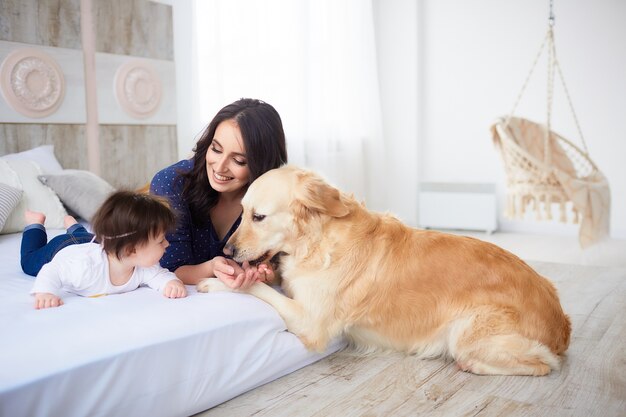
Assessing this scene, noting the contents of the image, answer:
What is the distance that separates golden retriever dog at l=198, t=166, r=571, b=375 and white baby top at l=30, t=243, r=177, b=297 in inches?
11.4

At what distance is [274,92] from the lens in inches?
185

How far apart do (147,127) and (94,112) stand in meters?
0.39

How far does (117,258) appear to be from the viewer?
1.75 m

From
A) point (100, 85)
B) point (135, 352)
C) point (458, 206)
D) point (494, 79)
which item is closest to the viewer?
point (135, 352)

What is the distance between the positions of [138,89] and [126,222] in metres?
2.40

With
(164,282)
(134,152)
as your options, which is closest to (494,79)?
(134,152)

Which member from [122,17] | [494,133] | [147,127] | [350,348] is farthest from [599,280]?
[122,17]

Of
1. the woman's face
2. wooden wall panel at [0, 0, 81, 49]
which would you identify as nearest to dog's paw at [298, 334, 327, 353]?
the woman's face

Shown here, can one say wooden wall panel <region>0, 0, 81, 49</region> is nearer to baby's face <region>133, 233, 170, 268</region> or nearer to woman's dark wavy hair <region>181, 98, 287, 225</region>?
woman's dark wavy hair <region>181, 98, 287, 225</region>

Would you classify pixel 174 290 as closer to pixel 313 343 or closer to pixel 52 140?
pixel 313 343

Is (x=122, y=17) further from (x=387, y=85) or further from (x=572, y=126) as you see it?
(x=572, y=126)

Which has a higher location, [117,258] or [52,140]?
[52,140]

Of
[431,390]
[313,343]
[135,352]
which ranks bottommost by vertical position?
[431,390]

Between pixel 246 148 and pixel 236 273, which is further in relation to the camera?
pixel 246 148
